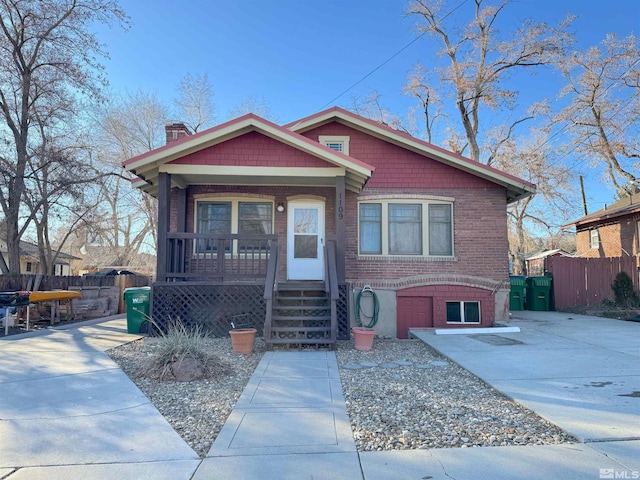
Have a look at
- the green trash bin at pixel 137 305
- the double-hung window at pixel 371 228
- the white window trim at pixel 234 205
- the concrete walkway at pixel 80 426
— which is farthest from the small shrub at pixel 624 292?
the concrete walkway at pixel 80 426

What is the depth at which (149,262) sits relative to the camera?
39.4 meters

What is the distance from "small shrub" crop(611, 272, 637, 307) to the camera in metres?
12.7

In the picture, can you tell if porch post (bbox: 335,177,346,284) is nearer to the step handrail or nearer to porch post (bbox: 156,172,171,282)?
the step handrail

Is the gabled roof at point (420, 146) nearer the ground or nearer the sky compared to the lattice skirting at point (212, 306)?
nearer the sky

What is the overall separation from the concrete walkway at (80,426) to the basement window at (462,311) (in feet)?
23.6

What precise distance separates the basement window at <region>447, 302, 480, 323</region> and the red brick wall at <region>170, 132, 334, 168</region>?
451 cm

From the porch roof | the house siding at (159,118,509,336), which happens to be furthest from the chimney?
the porch roof

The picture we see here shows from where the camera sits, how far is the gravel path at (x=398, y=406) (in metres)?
3.42

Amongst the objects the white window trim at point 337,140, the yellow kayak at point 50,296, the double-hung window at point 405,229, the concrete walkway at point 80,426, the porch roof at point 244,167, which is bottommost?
the concrete walkway at point 80,426

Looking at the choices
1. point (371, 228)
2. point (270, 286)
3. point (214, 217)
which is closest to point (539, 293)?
point (371, 228)

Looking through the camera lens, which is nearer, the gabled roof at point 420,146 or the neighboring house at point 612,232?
the gabled roof at point 420,146

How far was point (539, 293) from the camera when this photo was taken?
1437 cm

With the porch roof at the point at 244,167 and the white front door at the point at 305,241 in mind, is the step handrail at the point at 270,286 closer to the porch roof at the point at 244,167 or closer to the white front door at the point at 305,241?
the porch roof at the point at 244,167

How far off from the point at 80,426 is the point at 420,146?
8.52 m
